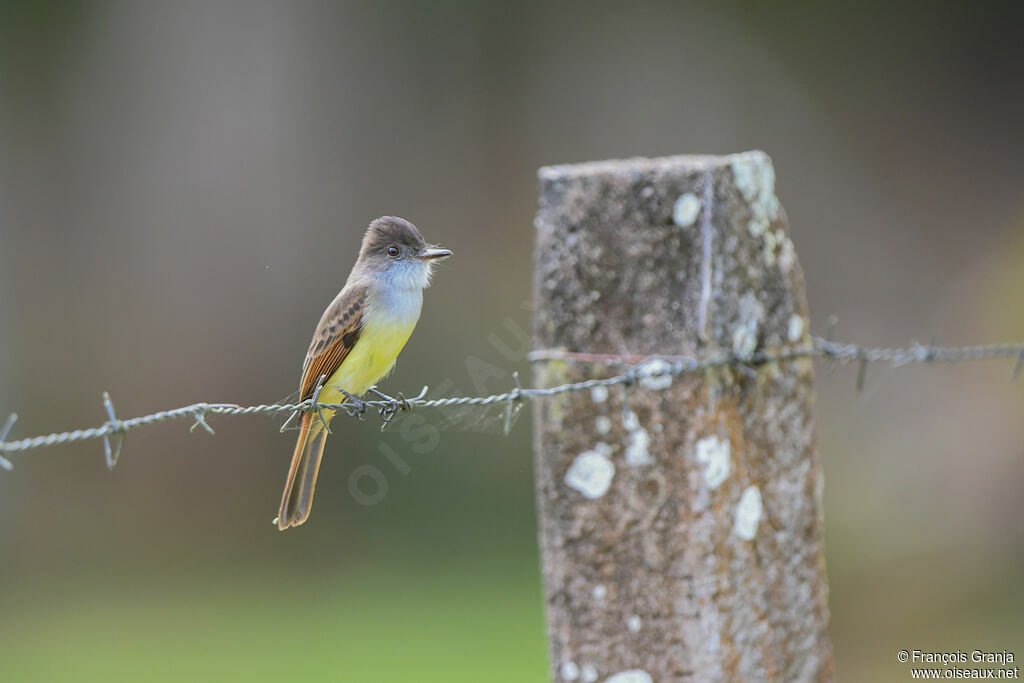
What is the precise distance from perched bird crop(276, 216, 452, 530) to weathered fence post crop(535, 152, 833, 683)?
0.51 metres

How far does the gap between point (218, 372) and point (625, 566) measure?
20.4 ft

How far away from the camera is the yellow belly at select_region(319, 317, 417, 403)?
3.13m

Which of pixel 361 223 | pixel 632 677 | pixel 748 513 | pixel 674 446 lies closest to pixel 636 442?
pixel 674 446

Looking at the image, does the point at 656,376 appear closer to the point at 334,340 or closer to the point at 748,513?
the point at 748,513

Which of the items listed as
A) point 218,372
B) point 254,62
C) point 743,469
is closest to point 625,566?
point 743,469

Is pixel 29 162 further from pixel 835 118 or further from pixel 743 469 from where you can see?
pixel 743 469

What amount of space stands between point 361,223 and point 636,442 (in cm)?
641

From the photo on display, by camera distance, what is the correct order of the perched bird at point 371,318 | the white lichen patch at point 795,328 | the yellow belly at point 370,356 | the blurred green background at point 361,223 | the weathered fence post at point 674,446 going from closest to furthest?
the weathered fence post at point 674,446 < the white lichen patch at point 795,328 < the perched bird at point 371,318 < the yellow belly at point 370,356 < the blurred green background at point 361,223

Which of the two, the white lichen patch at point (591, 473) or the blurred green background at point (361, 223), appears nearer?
the white lichen patch at point (591, 473)

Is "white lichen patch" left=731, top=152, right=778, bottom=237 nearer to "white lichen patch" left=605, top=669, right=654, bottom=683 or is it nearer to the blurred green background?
"white lichen patch" left=605, top=669, right=654, bottom=683

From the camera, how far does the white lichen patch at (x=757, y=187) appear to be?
2506 mm

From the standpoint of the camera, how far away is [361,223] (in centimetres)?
861

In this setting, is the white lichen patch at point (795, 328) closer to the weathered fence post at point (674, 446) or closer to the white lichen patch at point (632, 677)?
the weathered fence post at point (674, 446)

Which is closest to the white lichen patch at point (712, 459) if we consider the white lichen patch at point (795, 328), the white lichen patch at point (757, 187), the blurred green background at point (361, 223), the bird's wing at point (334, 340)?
the white lichen patch at point (795, 328)
